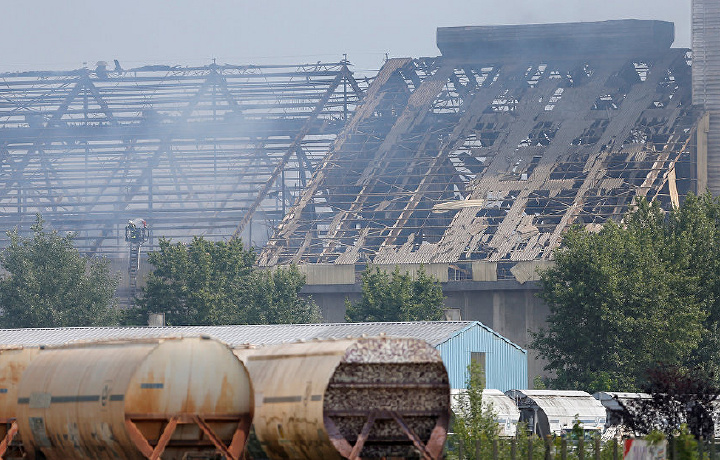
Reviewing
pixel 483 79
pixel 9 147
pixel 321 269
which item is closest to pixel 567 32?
pixel 483 79

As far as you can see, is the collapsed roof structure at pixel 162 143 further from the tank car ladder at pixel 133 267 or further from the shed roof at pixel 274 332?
the shed roof at pixel 274 332

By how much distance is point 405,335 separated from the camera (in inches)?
1855

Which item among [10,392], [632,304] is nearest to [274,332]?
[632,304]

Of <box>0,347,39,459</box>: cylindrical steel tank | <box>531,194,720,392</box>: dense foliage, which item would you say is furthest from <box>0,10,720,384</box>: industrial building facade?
<box>0,347,39,459</box>: cylindrical steel tank

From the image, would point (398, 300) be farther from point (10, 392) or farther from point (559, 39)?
point (10, 392)

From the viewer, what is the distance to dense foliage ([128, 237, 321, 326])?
69.5m

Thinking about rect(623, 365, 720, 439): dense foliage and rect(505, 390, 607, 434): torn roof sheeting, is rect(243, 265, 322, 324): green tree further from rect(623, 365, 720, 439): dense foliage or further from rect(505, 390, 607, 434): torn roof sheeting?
rect(623, 365, 720, 439): dense foliage

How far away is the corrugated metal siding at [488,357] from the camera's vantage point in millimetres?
47594

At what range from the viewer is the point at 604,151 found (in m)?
80.9

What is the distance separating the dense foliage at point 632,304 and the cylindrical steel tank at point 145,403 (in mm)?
35968

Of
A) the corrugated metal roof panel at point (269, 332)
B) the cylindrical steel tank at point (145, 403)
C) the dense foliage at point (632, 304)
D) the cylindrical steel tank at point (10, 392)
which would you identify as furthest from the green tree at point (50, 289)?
the cylindrical steel tank at point (145, 403)

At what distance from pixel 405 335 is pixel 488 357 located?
5.33 metres

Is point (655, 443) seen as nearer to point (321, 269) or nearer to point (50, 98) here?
point (321, 269)

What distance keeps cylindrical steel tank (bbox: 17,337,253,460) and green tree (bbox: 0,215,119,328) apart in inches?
2082
